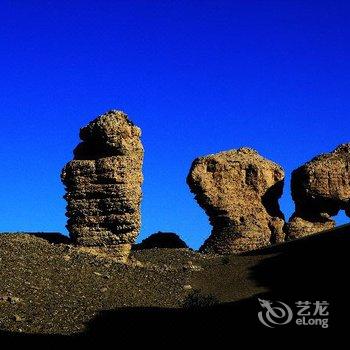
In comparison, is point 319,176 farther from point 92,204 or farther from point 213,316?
point 213,316

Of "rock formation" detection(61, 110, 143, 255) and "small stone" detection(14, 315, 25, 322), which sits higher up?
"rock formation" detection(61, 110, 143, 255)

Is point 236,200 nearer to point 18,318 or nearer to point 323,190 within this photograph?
point 323,190

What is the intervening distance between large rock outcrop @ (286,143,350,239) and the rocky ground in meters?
8.89

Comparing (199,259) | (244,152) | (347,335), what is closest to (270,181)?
(244,152)

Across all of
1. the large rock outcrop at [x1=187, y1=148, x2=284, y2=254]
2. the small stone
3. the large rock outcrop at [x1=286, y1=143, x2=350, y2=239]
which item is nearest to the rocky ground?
the small stone

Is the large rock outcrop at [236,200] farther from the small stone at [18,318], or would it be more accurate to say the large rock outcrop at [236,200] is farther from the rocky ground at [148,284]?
the small stone at [18,318]

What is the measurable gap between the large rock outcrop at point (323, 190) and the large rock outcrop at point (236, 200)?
2370 mm

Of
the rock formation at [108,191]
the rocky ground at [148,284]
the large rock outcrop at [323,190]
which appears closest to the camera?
the rocky ground at [148,284]

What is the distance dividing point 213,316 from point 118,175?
36.6 ft

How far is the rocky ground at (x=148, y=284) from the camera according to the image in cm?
2080

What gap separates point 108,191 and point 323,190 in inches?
787

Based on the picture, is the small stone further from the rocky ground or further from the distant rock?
the distant rock

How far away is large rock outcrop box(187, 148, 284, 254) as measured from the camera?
42.6 metres

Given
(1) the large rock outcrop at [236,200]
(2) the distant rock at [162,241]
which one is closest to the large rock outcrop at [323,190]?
(1) the large rock outcrop at [236,200]
